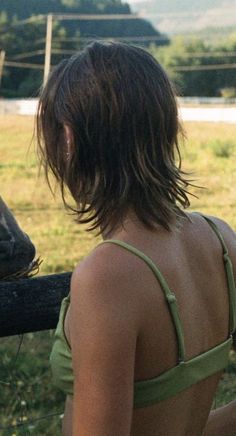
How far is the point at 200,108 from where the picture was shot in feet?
139

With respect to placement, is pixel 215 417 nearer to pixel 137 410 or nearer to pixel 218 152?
pixel 137 410

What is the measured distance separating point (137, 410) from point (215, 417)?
0.34 m

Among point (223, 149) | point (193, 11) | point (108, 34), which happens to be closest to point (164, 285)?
point (223, 149)

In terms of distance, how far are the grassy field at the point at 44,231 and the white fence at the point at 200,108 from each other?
516 inches

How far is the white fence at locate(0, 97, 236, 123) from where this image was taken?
39.8 m

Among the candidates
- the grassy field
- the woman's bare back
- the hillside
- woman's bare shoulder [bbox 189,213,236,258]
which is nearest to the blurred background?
the grassy field

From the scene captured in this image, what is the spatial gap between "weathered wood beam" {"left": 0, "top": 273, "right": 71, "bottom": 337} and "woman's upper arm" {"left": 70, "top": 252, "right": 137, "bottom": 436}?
0.63m

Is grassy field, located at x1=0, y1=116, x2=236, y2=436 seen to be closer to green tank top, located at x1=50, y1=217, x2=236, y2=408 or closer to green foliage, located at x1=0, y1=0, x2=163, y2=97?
green tank top, located at x1=50, y1=217, x2=236, y2=408

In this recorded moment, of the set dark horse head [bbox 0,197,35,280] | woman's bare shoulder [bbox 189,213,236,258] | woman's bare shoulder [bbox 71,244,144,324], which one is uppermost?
woman's bare shoulder [bbox 71,244,144,324]

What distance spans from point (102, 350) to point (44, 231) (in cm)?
854

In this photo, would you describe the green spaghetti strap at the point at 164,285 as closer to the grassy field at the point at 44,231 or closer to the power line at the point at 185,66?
the grassy field at the point at 44,231

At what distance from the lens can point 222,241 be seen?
1.48m

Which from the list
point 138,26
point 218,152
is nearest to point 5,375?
point 218,152

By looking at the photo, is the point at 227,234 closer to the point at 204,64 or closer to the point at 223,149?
the point at 223,149
